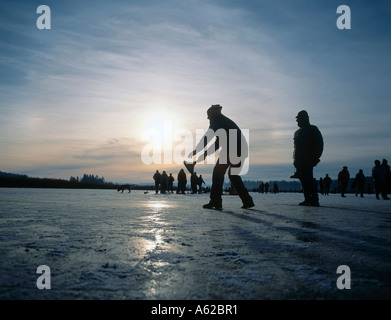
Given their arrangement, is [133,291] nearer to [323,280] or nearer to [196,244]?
[323,280]

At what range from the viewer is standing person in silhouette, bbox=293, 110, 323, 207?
741 centimetres

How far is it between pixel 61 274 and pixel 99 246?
73cm

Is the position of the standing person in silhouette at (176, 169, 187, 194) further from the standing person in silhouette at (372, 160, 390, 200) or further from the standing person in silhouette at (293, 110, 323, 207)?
the standing person in silhouette at (293, 110, 323, 207)

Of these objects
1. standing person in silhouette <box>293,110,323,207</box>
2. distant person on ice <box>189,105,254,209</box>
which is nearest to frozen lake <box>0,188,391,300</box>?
distant person on ice <box>189,105,254,209</box>

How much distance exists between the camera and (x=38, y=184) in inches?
2080

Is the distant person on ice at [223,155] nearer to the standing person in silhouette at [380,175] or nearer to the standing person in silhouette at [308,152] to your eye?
the standing person in silhouette at [308,152]

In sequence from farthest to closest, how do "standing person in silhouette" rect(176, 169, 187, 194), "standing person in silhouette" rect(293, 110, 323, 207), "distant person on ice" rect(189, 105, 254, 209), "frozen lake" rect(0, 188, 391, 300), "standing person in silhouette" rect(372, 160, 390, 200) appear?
"standing person in silhouette" rect(176, 169, 187, 194) < "standing person in silhouette" rect(372, 160, 390, 200) < "standing person in silhouette" rect(293, 110, 323, 207) < "distant person on ice" rect(189, 105, 254, 209) < "frozen lake" rect(0, 188, 391, 300)

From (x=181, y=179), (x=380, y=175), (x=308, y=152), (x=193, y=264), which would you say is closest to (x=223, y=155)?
(x=308, y=152)

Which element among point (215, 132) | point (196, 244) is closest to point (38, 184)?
point (215, 132)

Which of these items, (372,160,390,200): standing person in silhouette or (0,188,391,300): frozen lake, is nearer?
(0,188,391,300): frozen lake

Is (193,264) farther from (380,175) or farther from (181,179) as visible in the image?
(181,179)

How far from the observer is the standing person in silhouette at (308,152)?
7.41 metres

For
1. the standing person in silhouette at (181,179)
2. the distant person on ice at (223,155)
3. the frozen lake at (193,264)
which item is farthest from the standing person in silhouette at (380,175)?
the standing person in silhouette at (181,179)
